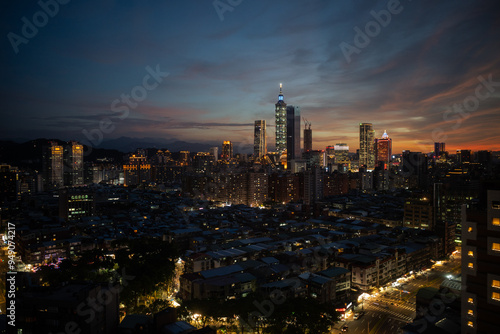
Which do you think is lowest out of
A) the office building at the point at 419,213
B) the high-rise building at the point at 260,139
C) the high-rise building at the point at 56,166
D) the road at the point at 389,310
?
the road at the point at 389,310

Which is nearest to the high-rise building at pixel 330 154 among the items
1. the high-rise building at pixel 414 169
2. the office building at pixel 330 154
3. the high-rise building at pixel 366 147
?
the office building at pixel 330 154

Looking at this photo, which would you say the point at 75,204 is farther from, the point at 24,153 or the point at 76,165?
the point at 24,153

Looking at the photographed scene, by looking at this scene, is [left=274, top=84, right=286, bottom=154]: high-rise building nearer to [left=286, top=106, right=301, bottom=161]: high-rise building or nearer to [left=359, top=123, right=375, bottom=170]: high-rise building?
[left=286, top=106, right=301, bottom=161]: high-rise building

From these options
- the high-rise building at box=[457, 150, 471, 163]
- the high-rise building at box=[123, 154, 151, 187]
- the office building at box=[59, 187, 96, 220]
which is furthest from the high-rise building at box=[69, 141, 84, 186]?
the high-rise building at box=[457, 150, 471, 163]

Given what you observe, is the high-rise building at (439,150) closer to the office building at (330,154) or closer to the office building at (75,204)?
the office building at (330,154)

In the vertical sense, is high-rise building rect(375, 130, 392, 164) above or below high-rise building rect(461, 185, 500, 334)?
above

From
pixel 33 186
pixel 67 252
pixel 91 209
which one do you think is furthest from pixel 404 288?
pixel 33 186
